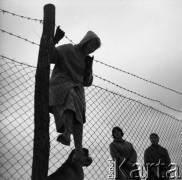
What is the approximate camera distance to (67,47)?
3.18 metres

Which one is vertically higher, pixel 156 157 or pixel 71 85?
pixel 71 85

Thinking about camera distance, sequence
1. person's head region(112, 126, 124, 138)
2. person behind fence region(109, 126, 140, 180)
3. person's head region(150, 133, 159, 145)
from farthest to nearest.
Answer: person's head region(150, 133, 159, 145) < person's head region(112, 126, 124, 138) < person behind fence region(109, 126, 140, 180)

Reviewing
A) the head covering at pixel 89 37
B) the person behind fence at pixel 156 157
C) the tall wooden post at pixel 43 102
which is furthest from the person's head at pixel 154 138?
the tall wooden post at pixel 43 102

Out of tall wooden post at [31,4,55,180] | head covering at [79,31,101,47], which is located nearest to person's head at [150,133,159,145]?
head covering at [79,31,101,47]

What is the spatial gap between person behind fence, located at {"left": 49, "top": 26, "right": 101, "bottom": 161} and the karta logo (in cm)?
133

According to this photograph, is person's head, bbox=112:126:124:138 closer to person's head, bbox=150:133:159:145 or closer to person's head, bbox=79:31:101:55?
person's head, bbox=150:133:159:145

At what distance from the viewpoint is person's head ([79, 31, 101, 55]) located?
3.13 metres

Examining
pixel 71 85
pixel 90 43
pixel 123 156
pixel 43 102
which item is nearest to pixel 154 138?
pixel 123 156

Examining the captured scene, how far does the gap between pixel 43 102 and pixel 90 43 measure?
94cm

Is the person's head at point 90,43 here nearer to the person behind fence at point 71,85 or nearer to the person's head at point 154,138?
the person behind fence at point 71,85

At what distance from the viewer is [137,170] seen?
4.51 m

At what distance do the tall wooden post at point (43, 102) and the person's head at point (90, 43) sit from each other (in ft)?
1.55

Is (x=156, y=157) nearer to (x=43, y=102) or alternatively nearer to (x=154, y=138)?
(x=154, y=138)

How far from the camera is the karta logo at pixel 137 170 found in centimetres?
433
